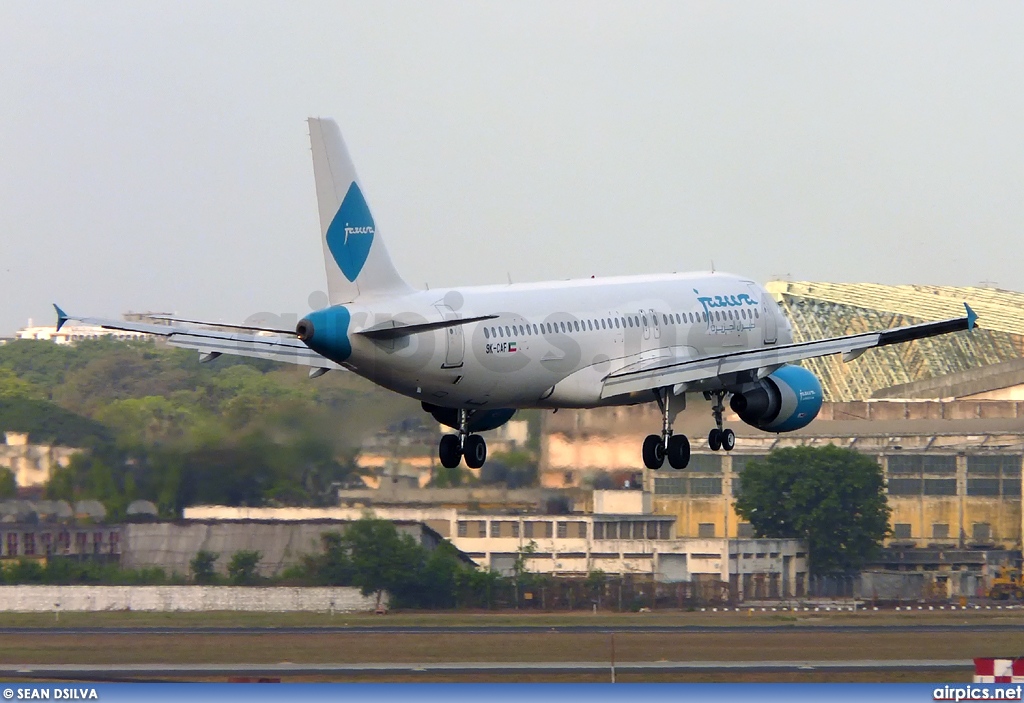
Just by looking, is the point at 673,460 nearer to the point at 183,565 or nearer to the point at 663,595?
the point at 183,565

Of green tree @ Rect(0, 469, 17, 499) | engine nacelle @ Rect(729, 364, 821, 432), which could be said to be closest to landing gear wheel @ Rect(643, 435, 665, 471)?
engine nacelle @ Rect(729, 364, 821, 432)

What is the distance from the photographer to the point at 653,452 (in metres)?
54.2

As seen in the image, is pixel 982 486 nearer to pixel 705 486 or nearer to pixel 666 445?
pixel 705 486

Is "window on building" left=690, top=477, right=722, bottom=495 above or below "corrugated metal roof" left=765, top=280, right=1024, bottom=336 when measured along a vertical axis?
below

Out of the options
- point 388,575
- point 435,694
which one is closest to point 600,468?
point 435,694

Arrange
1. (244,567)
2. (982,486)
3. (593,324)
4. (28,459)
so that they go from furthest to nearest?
(982,486) < (244,567) < (28,459) < (593,324)

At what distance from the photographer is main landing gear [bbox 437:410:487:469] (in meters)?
52.4

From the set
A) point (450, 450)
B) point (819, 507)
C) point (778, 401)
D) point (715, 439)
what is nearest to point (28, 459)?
point (450, 450)

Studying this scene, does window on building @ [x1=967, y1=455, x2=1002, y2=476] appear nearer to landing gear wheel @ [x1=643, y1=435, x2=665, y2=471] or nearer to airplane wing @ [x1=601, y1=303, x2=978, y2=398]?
landing gear wheel @ [x1=643, y1=435, x2=665, y2=471]

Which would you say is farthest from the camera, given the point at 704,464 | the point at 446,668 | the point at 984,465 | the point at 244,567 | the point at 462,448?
the point at 984,465

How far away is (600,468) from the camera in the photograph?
213 ft

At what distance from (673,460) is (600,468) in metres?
→ 11.4

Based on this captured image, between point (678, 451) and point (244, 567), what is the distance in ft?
74.5

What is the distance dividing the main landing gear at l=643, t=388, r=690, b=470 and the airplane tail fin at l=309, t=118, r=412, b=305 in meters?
10.6
